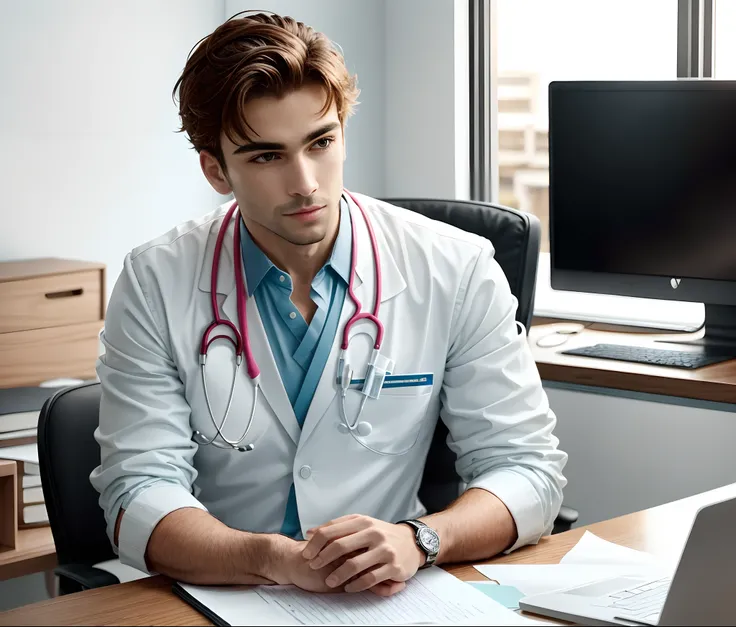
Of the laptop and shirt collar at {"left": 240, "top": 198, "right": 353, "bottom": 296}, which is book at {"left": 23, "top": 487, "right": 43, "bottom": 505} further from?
the laptop

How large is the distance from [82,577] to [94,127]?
1.80m

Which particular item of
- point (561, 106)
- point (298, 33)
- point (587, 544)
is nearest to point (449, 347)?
point (587, 544)

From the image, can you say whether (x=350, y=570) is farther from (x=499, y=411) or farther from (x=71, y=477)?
(x=71, y=477)

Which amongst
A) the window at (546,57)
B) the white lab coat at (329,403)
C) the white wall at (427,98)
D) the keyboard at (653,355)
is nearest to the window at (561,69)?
the window at (546,57)

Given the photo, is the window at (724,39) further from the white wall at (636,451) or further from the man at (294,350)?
the man at (294,350)

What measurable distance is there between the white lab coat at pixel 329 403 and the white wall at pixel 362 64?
1757mm

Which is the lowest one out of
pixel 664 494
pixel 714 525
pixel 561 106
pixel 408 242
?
pixel 664 494

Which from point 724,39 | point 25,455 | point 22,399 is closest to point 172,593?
point 25,455

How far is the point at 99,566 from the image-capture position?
4.87ft

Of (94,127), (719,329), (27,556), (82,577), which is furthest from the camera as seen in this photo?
(94,127)

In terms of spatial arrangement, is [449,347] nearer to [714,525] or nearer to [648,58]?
[714,525]

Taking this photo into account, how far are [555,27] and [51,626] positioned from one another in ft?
8.19

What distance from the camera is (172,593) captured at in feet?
3.89

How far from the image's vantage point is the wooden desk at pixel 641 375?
2021mm
